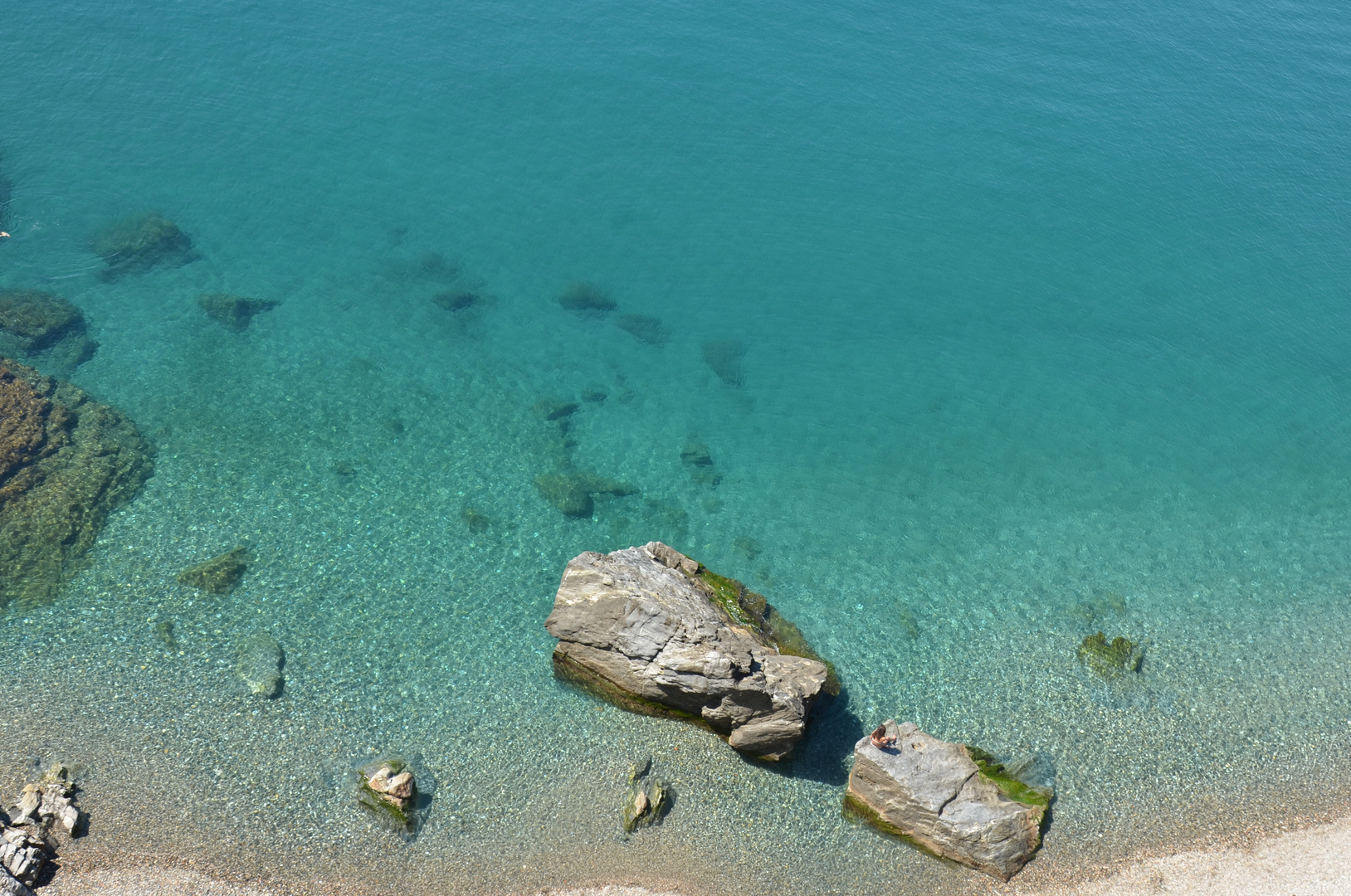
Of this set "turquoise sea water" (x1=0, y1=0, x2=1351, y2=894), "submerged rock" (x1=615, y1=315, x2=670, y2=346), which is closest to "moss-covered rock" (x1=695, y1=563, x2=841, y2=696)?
"turquoise sea water" (x1=0, y1=0, x2=1351, y2=894)

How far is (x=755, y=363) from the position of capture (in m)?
40.5

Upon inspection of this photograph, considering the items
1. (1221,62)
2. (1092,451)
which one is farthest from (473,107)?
(1221,62)

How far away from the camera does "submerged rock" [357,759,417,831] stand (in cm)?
2288

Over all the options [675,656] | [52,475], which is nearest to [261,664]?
[675,656]

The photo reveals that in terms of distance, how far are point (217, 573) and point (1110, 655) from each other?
95.5 ft

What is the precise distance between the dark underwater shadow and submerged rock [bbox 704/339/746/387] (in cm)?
1643

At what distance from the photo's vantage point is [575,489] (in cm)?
3356

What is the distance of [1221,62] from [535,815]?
67.1 metres

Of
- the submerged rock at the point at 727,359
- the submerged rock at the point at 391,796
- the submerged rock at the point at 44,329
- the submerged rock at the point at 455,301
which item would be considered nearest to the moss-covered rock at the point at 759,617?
the submerged rock at the point at 391,796

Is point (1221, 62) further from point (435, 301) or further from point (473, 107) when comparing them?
point (435, 301)

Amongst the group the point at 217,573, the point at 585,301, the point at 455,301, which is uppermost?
the point at 585,301

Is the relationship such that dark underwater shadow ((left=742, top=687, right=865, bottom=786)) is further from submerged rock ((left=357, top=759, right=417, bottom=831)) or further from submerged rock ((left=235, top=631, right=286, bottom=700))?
submerged rock ((left=235, top=631, right=286, bottom=700))

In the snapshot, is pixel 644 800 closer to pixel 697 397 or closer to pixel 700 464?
pixel 700 464

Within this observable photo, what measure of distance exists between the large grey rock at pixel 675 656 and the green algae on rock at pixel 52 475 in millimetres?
16443
